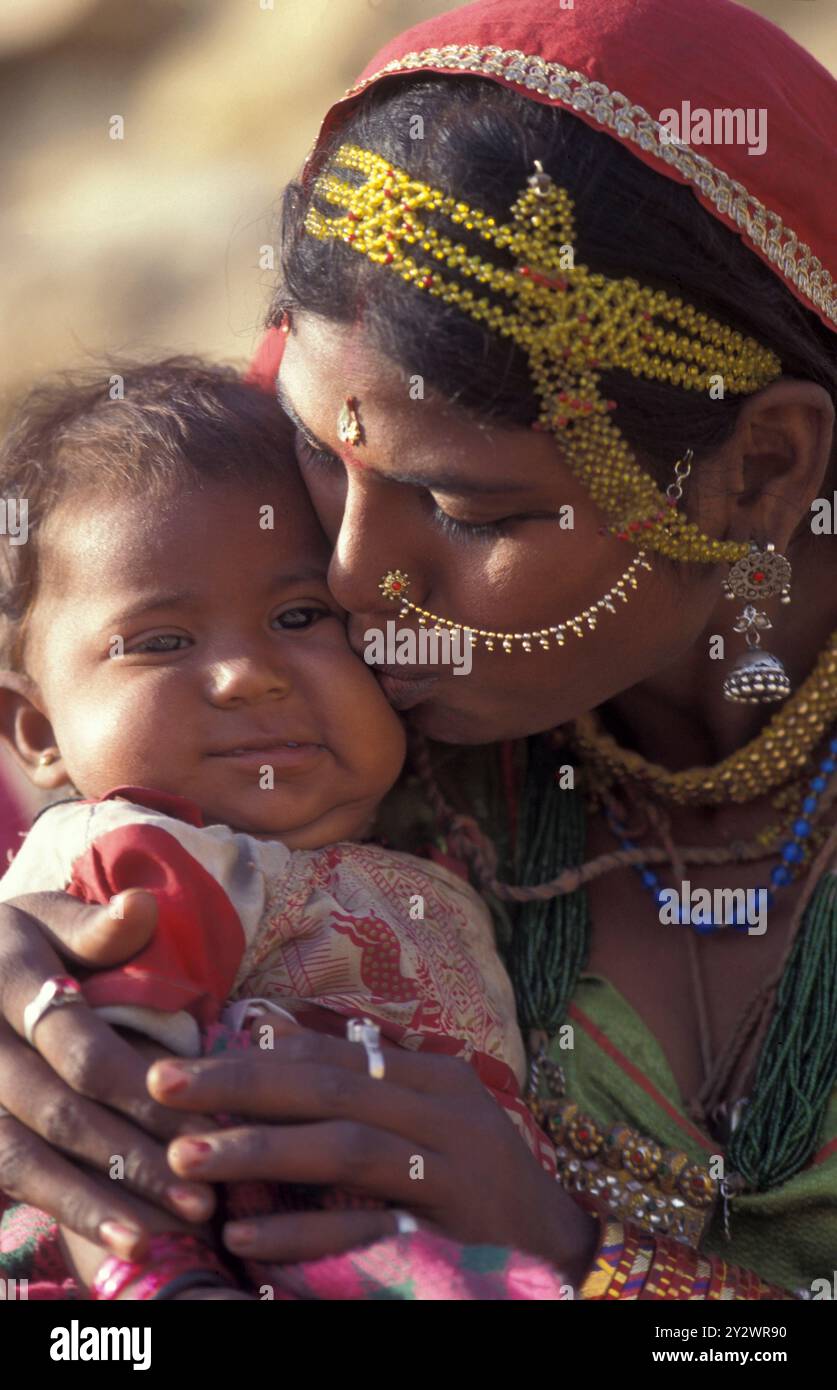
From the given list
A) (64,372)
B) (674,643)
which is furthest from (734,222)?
(64,372)

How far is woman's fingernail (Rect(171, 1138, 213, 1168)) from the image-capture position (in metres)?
1.65

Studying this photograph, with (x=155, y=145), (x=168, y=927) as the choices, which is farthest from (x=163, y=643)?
(x=155, y=145)

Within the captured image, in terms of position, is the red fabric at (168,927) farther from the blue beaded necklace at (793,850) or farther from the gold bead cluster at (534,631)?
the blue beaded necklace at (793,850)

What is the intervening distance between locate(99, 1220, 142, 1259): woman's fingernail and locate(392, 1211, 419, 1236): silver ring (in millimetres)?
271

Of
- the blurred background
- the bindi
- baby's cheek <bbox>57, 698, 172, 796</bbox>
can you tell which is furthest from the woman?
the blurred background

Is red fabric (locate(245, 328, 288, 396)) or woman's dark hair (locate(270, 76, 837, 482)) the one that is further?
red fabric (locate(245, 328, 288, 396))

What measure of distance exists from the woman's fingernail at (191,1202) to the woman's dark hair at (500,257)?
939 mm

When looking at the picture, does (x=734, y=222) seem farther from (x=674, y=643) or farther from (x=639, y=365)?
(x=674, y=643)

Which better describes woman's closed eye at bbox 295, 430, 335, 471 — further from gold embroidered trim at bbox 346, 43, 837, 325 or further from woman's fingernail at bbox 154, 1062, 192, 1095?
woman's fingernail at bbox 154, 1062, 192, 1095

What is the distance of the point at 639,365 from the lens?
2.03 m

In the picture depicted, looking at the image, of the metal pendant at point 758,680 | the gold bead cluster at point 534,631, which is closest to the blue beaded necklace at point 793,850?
the metal pendant at point 758,680

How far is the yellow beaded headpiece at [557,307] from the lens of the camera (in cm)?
197

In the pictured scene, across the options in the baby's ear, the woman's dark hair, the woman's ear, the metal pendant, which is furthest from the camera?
the baby's ear

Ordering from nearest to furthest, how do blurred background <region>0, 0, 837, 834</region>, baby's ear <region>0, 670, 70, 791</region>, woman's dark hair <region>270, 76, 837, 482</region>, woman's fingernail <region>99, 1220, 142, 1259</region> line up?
woman's fingernail <region>99, 1220, 142, 1259</region> → woman's dark hair <region>270, 76, 837, 482</region> → baby's ear <region>0, 670, 70, 791</region> → blurred background <region>0, 0, 837, 834</region>
